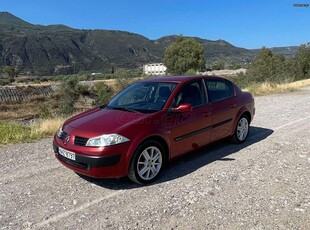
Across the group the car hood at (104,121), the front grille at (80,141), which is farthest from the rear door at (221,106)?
the front grille at (80,141)

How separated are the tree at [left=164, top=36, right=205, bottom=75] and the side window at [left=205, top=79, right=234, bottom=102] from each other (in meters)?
65.5

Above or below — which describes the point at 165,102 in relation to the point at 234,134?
above

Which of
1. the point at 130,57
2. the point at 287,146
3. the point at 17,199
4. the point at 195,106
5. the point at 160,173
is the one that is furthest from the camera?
the point at 130,57

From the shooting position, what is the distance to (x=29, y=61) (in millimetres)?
159875

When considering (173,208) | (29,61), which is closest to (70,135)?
(173,208)

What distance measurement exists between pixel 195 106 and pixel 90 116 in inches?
70.0

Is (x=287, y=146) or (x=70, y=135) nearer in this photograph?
(x=70, y=135)

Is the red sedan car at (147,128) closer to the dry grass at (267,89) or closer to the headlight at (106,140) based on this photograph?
the headlight at (106,140)

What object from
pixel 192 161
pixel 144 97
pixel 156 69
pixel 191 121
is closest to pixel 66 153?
pixel 144 97

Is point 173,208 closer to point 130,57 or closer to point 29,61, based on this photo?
point 29,61

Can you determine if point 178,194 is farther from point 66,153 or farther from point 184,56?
point 184,56

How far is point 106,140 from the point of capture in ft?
14.2

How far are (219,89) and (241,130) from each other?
1.09 m

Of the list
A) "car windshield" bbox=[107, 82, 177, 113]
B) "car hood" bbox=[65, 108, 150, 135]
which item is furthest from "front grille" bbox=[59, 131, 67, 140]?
"car windshield" bbox=[107, 82, 177, 113]
